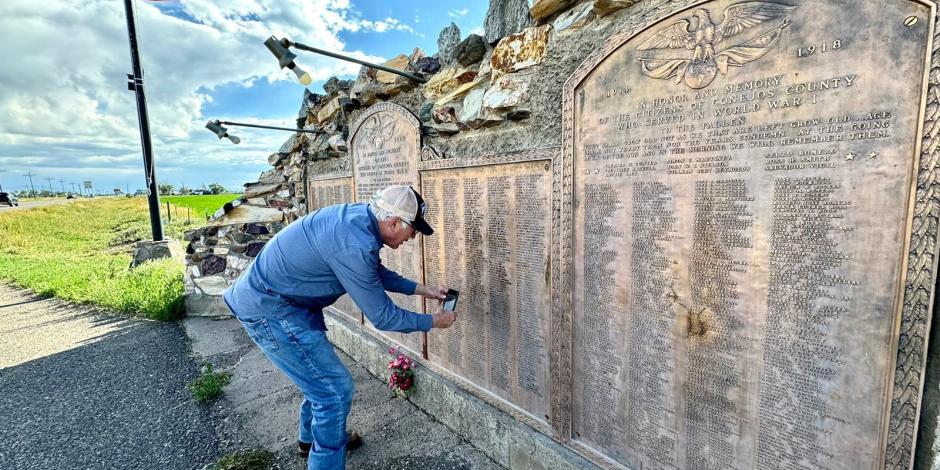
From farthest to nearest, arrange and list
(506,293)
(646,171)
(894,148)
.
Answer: (506,293), (646,171), (894,148)

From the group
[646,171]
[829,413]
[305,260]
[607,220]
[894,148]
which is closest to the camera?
[894,148]

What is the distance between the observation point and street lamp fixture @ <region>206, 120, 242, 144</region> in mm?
5684

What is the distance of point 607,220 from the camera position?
2123 mm

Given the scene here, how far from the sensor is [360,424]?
3514mm

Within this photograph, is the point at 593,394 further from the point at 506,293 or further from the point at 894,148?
the point at 894,148

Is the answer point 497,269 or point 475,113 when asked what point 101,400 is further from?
point 475,113

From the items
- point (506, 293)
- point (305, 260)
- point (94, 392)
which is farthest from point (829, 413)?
point (94, 392)

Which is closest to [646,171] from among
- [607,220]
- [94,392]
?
[607,220]

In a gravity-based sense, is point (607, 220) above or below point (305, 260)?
above

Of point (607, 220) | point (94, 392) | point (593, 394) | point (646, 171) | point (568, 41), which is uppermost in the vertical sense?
point (568, 41)

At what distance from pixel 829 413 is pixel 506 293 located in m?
1.65

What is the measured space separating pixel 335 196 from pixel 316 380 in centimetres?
268

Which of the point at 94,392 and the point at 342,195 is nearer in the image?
the point at 94,392

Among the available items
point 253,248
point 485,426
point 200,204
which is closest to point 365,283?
point 485,426
